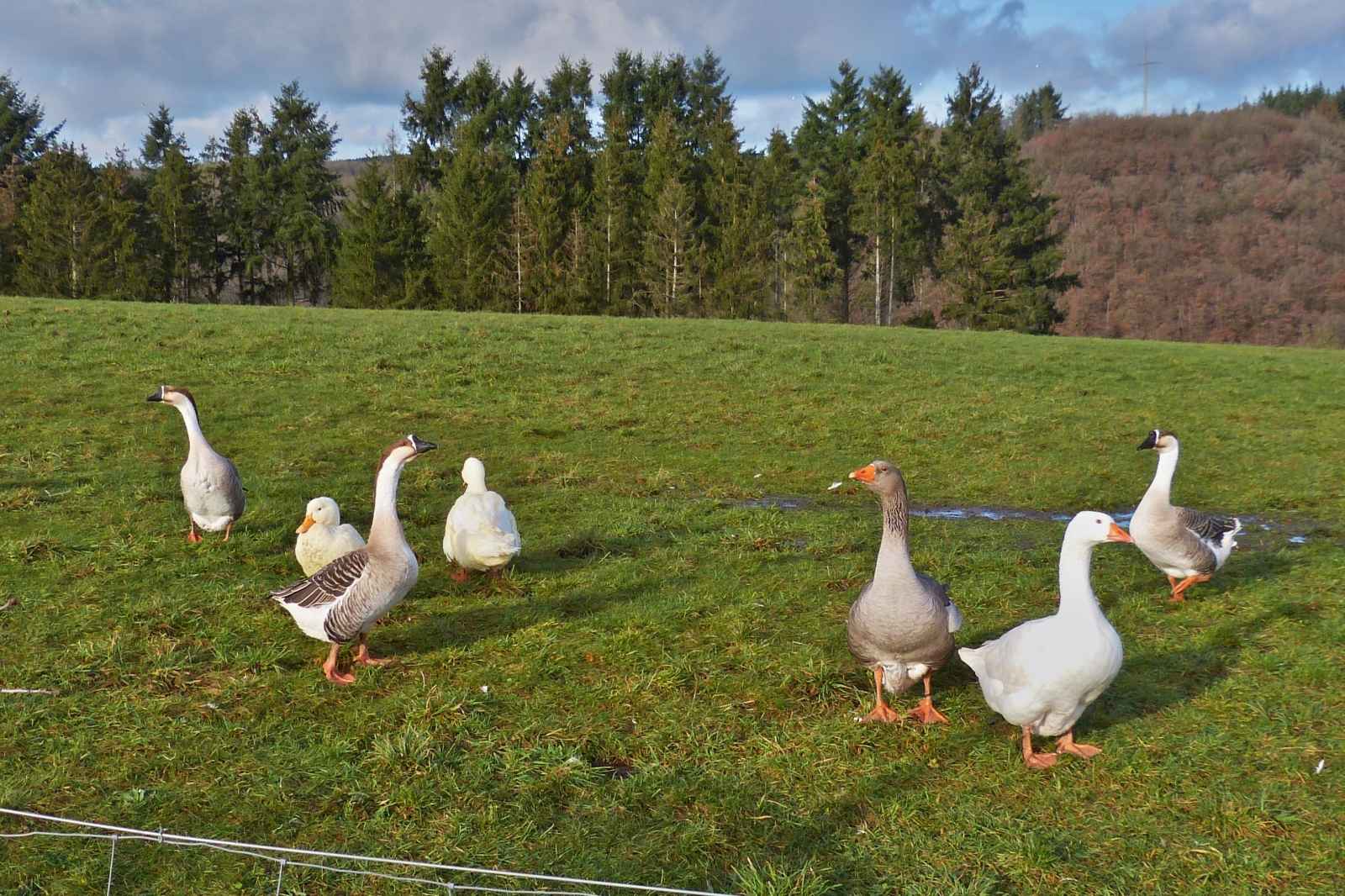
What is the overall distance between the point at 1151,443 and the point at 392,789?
708cm

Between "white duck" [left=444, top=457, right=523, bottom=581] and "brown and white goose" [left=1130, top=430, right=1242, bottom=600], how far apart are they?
5043mm

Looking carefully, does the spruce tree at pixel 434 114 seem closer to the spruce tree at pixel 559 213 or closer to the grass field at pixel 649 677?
the spruce tree at pixel 559 213

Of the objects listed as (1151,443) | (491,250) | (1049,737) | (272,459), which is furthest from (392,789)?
(491,250)

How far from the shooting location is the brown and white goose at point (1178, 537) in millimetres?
7258

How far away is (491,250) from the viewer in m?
45.6

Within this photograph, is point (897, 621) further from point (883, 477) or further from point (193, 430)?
point (193, 430)

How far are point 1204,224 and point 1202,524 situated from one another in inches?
3118

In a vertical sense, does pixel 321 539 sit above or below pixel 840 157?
below

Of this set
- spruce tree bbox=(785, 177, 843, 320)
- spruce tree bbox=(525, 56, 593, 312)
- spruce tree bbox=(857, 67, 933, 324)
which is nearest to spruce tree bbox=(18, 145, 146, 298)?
spruce tree bbox=(525, 56, 593, 312)

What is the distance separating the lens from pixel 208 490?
26.2ft

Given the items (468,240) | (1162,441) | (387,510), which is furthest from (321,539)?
(468,240)

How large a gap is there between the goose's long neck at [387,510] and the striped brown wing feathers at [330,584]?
0.17m

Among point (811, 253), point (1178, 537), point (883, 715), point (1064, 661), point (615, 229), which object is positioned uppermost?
point (615, 229)

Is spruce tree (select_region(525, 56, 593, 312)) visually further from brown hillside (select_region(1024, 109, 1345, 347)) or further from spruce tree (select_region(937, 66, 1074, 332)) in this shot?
brown hillside (select_region(1024, 109, 1345, 347))
